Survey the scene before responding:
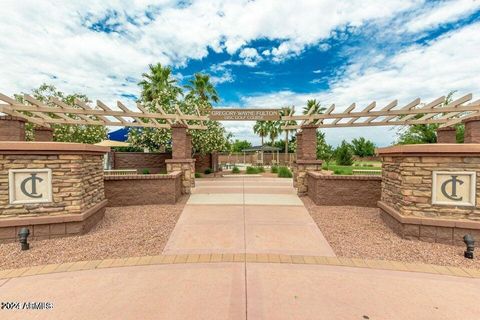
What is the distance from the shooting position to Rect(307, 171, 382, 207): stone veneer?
7.78 m

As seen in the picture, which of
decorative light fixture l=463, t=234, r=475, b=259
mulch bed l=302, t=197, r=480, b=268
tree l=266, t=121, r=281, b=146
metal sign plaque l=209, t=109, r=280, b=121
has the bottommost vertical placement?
mulch bed l=302, t=197, r=480, b=268

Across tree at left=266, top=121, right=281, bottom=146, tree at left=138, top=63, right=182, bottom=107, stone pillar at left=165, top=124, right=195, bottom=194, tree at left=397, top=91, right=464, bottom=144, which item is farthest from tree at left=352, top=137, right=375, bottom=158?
stone pillar at left=165, top=124, right=195, bottom=194

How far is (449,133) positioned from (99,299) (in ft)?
41.9

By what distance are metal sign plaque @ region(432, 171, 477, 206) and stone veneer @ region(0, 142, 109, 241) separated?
7646 millimetres

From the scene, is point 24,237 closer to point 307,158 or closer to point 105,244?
point 105,244

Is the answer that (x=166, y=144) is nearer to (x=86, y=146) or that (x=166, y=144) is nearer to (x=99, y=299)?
(x=86, y=146)

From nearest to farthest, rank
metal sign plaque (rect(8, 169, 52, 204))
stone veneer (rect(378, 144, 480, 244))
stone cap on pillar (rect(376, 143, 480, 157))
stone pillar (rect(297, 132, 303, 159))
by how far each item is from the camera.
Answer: stone cap on pillar (rect(376, 143, 480, 157)) → stone veneer (rect(378, 144, 480, 244)) → metal sign plaque (rect(8, 169, 52, 204)) → stone pillar (rect(297, 132, 303, 159))

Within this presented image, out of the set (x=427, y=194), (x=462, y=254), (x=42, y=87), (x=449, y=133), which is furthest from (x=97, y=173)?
(x=42, y=87)

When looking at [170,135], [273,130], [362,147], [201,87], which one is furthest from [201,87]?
[362,147]

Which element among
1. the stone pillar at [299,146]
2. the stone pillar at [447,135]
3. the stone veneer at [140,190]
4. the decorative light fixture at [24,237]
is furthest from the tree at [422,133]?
the decorative light fixture at [24,237]

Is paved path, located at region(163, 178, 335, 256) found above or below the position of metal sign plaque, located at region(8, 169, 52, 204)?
below

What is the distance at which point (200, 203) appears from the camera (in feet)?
26.6

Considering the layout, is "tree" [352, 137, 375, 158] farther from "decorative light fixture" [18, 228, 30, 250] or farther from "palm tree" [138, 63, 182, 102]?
"decorative light fixture" [18, 228, 30, 250]

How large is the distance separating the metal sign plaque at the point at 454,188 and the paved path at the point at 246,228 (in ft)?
8.40
